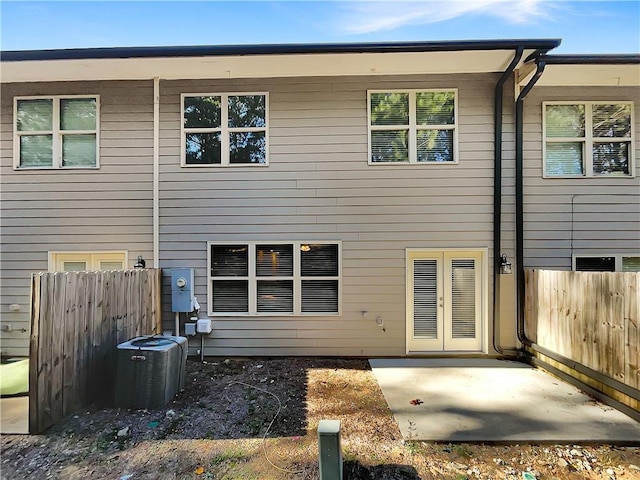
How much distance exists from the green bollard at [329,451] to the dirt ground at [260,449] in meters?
0.34

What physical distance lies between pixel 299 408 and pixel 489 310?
382cm

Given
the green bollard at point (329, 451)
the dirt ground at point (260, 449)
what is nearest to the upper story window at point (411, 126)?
the dirt ground at point (260, 449)

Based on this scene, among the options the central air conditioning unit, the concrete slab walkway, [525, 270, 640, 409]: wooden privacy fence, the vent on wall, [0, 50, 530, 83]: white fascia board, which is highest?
[0, 50, 530, 83]: white fascia board

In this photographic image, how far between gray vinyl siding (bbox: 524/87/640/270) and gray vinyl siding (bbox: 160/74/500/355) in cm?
68

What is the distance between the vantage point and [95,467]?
2.82m

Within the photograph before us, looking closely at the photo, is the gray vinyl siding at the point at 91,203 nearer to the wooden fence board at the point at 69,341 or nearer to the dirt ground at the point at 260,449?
the wooden fence board at the point at 69,341

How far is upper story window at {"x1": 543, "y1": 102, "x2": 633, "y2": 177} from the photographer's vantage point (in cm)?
592

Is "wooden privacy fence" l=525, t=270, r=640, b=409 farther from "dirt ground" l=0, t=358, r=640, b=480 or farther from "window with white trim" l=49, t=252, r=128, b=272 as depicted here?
"window with white trim" l=49, t=252, r=128, b=272

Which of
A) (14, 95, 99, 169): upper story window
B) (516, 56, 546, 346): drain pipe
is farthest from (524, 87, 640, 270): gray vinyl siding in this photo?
(14, 95, 99, 169): upper story window

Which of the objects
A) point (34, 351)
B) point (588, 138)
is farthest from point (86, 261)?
point (588, 138)

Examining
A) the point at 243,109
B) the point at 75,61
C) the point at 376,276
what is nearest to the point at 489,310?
the point at 376,276

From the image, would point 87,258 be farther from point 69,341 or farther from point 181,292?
Result: point 69,341

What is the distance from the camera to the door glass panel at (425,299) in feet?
19.4

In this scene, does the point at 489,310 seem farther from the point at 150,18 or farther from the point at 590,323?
the point at 150,18
